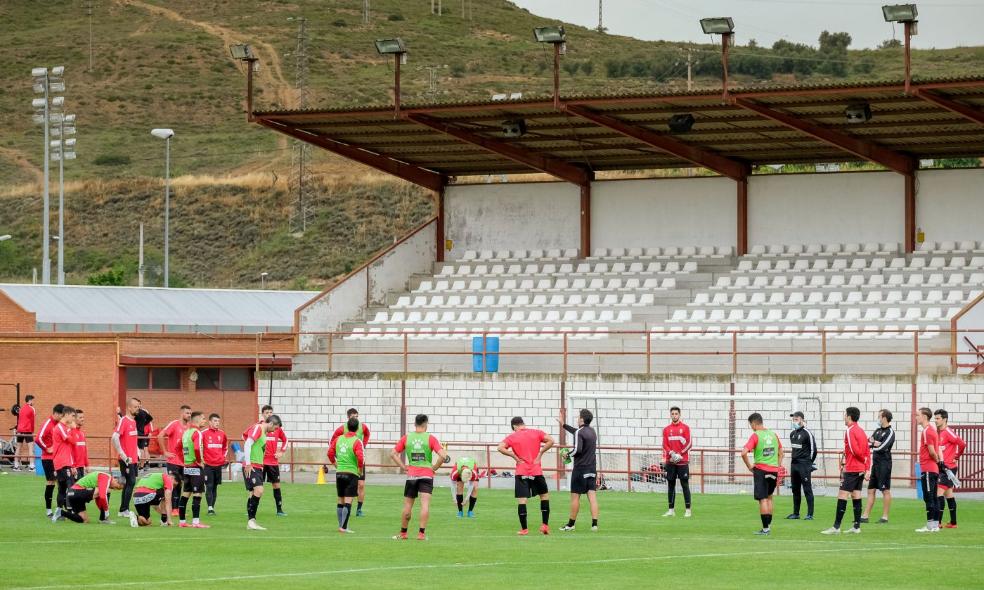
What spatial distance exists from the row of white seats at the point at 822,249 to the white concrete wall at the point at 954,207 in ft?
3.28

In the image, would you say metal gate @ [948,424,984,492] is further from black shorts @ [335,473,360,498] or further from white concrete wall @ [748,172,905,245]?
black shorts @ [335,473,360,498]

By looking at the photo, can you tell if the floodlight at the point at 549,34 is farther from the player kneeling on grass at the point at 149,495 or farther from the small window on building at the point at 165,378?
the player kneeling on grass at the point at 149,495

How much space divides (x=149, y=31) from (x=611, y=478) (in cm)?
11233

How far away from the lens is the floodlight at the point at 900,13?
33312mm

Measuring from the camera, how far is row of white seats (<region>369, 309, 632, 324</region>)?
3847cm

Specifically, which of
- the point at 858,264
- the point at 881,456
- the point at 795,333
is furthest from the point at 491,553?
the point at 858,264

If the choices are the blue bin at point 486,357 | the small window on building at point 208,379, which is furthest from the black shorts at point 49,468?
the small window on building at point 208,379

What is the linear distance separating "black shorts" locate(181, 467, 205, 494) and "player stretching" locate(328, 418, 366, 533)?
6.46 ft

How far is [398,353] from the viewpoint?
37.9 meters

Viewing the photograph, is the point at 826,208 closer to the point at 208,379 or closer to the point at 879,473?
the point at 208,379

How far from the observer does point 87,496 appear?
23.2 metres

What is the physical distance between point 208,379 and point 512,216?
935 cm

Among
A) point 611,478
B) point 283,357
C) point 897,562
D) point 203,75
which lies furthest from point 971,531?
point 203,75

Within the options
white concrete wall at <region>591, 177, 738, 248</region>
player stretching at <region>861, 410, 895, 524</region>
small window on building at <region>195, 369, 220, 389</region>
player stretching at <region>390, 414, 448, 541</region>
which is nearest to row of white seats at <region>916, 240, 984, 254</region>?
white concrete wall at <region>591, 177, 738, 248</region>
